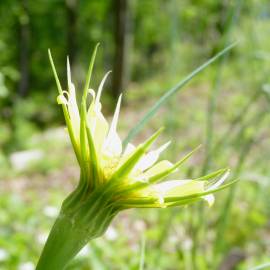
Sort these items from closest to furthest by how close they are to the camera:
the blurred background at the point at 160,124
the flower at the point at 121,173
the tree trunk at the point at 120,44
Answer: the flower at the point at 121,173, the blurred background at the point at 160,124, the tree trunk at the point at 120,44

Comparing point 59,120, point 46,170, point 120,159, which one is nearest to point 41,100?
point 59,120

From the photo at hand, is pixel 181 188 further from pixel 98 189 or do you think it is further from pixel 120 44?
pixel 120 44

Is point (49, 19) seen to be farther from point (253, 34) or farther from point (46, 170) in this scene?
point (253, 34)

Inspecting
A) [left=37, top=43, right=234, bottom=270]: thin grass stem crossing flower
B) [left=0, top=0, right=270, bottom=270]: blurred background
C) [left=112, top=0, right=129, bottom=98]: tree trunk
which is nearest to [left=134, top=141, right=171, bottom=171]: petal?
[left=37, top=43, right=234, bottom=270]: thin grass stem crossing flower

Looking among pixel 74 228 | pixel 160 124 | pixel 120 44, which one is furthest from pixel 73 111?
pixel 120 44

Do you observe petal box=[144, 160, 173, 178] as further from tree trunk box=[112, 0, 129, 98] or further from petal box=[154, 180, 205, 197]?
tree trunk box=[112, 0, 129, 98]

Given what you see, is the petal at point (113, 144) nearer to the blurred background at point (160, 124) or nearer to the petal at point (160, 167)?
the petal at point (160, 167)

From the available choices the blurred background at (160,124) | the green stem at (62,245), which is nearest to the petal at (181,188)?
the green stem at (62,245)
